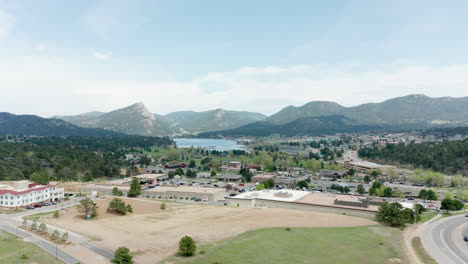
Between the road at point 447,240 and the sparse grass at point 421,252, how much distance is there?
577 mm

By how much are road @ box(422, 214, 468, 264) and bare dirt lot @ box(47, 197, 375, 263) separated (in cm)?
928

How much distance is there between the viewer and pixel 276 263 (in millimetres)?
32625

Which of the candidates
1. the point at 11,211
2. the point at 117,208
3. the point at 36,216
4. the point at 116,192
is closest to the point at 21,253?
the point at 36,216

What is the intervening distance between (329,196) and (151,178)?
5470cm

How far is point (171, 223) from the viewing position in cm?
5138

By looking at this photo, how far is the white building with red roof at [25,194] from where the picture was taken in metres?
60.7

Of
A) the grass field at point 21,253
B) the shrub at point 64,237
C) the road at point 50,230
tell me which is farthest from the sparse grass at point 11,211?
the shrub at point 64,237

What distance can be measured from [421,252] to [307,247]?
13828 mm

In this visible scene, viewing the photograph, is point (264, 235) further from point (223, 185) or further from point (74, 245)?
point (223, 185)

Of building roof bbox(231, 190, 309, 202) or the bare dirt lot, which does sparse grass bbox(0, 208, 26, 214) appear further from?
building roof bbox(231, 190, 309, 202)

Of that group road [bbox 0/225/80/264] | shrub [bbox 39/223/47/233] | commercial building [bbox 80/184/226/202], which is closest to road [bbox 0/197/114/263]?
road [bbox 0/225/80/264]

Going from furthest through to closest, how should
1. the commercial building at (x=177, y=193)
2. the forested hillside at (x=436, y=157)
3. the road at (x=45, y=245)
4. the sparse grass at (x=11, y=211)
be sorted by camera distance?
the forested hillside at (x=436, y=157) < the commercial building at (x=177, y=193) < the sparse grass at (x=11, y=211) < the road at (x=45, y=245)

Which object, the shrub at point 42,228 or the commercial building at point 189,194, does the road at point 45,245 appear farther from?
the commercial building at point 189,194

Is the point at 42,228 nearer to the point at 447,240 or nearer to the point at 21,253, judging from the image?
the point at 21,253
